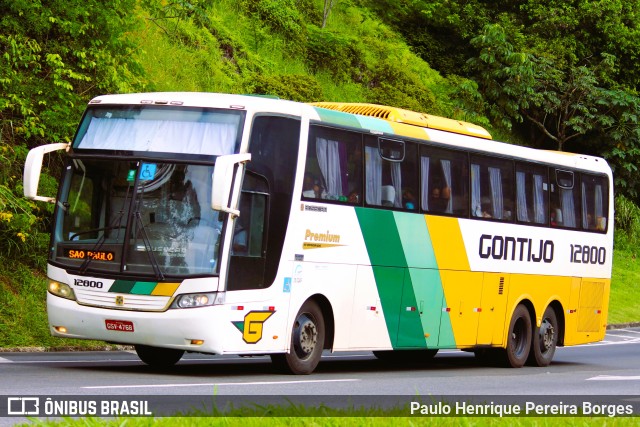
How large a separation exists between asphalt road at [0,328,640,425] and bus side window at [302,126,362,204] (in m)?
2.40

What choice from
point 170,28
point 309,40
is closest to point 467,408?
point 170,28

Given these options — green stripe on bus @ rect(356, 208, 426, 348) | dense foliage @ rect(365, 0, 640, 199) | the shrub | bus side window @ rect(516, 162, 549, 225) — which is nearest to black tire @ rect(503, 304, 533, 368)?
bus side window @ rect(516, 162, 549, 225)

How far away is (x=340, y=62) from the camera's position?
3834cm

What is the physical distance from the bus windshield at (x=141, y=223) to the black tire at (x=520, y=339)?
830cm

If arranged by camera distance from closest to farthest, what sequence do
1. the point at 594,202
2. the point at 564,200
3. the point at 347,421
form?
the point at 347,421
the point at 564,200
the point at 594,202

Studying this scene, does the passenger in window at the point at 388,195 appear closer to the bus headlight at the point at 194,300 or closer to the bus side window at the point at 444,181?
the bus side window at the point at 444,181

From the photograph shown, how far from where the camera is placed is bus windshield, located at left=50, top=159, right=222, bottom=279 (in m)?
15.2

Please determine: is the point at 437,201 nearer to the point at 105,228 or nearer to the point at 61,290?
the point at 105,228

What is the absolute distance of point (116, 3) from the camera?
837 inches

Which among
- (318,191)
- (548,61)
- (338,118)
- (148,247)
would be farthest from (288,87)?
(148,247)

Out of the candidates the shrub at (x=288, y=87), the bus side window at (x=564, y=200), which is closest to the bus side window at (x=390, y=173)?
the bus side window at (x=564, y=200)

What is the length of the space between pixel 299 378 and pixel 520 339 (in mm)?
7366

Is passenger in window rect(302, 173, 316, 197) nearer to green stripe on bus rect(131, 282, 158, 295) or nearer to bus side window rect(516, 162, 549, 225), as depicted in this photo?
green stripe on bus rect(131, 282, 158, 295)

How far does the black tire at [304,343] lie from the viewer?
53.7 ft
